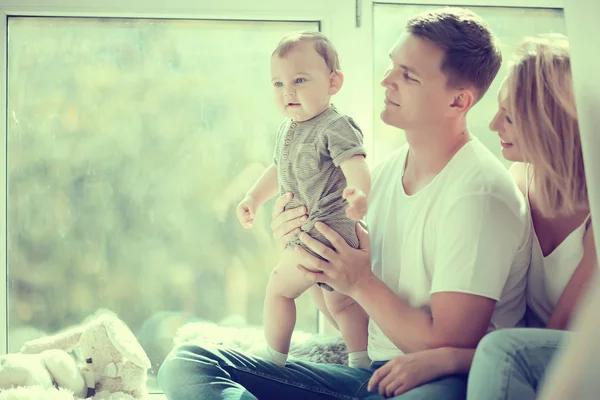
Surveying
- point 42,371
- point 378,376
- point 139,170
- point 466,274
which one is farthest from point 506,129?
point 42,371

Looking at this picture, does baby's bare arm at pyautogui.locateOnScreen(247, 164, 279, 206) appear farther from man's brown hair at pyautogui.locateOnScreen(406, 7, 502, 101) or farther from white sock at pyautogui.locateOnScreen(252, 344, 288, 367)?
man's brown hair at pyautogui.locateOnScreen(406, 7, 502, 101)

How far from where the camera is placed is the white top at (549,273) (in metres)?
1.35

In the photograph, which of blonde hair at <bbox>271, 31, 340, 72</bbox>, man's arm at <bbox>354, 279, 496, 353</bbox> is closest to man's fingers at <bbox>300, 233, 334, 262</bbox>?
man's arm at <bbox>354, 279, 496, 353</bbox>

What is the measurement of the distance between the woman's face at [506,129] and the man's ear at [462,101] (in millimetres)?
60

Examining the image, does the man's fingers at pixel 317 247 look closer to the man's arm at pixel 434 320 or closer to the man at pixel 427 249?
the man at pixel 427 249

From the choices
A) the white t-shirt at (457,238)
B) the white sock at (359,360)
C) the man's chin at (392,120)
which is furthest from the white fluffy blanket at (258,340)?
the man's chin at (392,120)

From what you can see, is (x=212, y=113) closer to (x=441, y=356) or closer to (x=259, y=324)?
(x=259, y=324)

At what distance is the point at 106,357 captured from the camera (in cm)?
171

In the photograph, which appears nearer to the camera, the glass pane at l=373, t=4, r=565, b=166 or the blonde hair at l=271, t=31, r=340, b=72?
the blonde hair at l=271, t=31, r=340, b=72

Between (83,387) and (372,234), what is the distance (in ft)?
2.41

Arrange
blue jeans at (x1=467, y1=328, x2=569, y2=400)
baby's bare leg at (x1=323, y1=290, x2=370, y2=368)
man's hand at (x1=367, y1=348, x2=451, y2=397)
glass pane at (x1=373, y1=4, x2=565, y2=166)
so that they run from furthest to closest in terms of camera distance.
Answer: glass pane at (x1=373, y1=4, x2=565, y2=166), baby's bare leg at (x1=323, y1=290, x2=370, y2=368), man's hand at (x1=367, y1=348, x2=451, y2=397), blue jeans at (x1=467, y1=328, x2=569, y2=400)

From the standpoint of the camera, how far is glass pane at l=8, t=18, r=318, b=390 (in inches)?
76.3

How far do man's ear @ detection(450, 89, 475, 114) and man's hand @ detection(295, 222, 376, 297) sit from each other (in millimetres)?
335

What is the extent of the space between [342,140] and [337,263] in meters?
0.24
